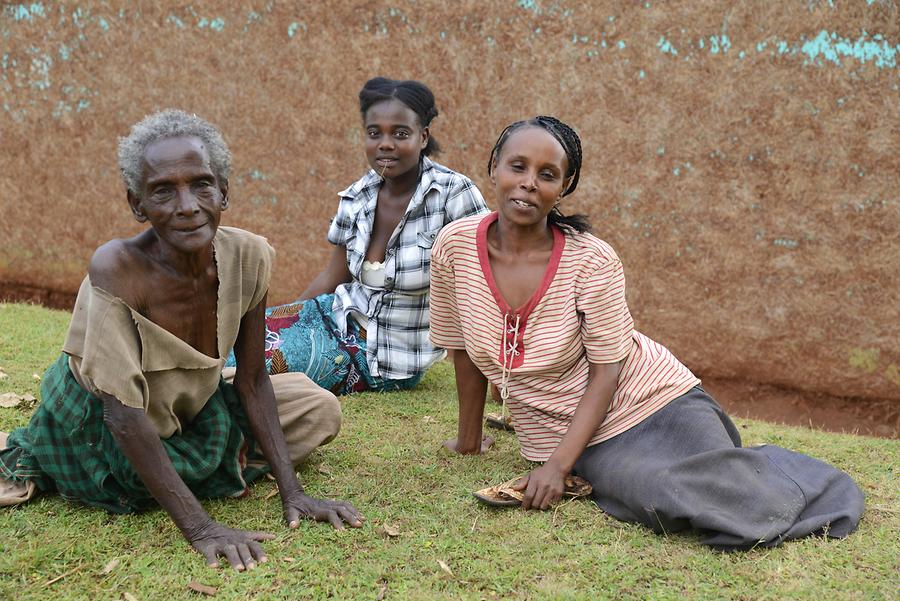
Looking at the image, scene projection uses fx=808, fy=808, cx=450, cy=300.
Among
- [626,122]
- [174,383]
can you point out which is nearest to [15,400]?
[174,383]

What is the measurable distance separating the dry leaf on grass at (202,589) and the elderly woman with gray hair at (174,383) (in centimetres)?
12

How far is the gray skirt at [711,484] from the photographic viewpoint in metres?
2.72

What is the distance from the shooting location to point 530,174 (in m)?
2.99

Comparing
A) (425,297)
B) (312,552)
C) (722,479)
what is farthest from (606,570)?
(425,297)

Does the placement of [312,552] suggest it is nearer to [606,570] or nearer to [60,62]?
[606,570]

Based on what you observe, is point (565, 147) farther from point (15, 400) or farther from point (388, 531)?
point (15, 400)

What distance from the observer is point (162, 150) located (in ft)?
8.16

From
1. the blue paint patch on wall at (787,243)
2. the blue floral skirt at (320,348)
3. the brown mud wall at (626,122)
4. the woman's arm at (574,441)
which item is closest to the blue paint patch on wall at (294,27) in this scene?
the brown mud wall at (626,122)

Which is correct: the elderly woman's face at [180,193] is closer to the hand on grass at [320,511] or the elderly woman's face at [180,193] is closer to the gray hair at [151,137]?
the gray hair at [151,137]

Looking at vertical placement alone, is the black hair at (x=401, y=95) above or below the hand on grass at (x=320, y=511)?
above

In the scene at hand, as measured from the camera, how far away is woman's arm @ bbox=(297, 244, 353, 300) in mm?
4984

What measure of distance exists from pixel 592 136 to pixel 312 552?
4.07 meters

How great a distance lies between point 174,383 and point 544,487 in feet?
4.50

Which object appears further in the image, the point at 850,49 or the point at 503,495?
the point at 850,49
